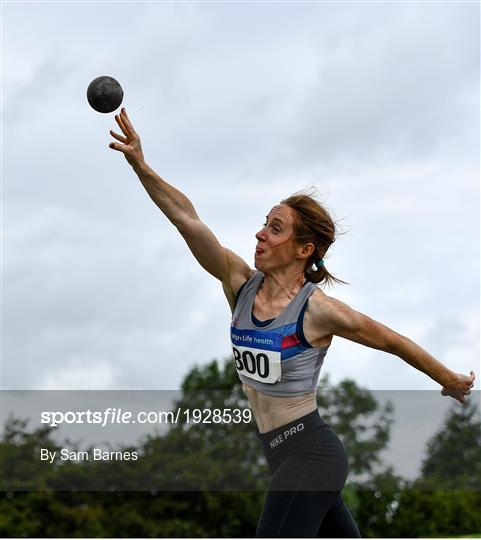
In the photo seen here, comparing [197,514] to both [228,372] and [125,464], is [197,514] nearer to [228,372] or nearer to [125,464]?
[125,464]

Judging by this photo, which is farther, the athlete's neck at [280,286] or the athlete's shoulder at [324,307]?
the athlete's neck at [280,286]

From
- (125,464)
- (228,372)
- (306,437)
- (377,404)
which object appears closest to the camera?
(306,437)

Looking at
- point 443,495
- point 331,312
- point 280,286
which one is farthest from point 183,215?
point 443,495

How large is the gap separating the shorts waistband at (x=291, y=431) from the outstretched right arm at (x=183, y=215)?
0.97 metres

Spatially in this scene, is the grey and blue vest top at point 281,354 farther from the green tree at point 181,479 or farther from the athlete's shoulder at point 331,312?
the green tree at point 181,479

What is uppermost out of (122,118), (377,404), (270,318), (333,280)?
(377,404)

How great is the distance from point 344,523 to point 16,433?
77.6 feet

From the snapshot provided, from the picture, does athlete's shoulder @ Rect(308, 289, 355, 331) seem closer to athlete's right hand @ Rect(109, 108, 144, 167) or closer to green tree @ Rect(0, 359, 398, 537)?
athlete's right hand @ Rect(109, 108, 144, 167)

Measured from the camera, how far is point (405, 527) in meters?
30.0

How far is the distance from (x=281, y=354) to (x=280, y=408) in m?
0.35

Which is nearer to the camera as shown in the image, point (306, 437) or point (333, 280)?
point (306, 437)

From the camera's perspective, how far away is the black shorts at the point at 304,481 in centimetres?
576

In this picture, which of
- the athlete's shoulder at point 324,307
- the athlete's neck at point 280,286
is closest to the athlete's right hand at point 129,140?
the athlete's neck at point 280,286

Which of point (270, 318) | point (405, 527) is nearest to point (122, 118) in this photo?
point (270, 318)
